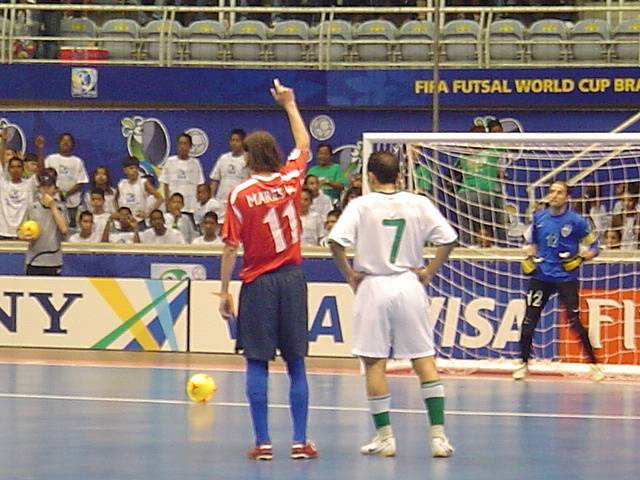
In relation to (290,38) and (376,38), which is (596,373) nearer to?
(376,38)

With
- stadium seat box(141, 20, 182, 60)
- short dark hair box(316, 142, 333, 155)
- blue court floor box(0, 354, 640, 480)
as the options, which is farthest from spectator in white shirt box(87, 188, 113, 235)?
stadium seat box(141, 20, 182, 60)

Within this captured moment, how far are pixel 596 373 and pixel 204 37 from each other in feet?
35.9

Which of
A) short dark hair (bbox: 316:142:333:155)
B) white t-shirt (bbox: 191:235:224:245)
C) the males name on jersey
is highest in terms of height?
short dark hair (bbox: 316:142:333:155)

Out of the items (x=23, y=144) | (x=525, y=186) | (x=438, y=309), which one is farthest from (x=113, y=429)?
(x=23, y=144)

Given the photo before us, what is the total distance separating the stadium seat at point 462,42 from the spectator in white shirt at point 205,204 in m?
5.43

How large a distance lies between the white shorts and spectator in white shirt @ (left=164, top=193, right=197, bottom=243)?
9.53 metres

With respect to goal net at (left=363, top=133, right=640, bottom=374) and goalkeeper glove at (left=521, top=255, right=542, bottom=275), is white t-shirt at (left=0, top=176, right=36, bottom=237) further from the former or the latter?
goalkeeper glove at (left=521, top=255, right=542, bottom=275)

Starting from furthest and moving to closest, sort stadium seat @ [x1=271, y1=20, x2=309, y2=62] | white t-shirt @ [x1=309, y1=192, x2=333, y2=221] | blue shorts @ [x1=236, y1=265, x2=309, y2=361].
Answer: stadium seat @ [x1=271, y1=20, x2=309, y2=62] < white t-shirt @ [x1=309, y1=192, x2=333, y2=221] < blue shorts @ [x1=236, y1=265, x2=309, y2=361]

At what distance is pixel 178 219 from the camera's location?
19.4 metres

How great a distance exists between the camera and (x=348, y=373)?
52.2ft

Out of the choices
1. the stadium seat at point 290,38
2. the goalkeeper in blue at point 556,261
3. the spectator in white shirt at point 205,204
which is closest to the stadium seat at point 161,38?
the stadium seat at point 290,38

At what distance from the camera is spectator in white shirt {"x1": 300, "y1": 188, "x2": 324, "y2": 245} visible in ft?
61.0

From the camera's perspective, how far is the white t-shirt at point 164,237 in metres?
18.9

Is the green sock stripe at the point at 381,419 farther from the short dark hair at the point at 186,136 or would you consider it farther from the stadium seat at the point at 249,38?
the stadium seat at the point at 249,38
